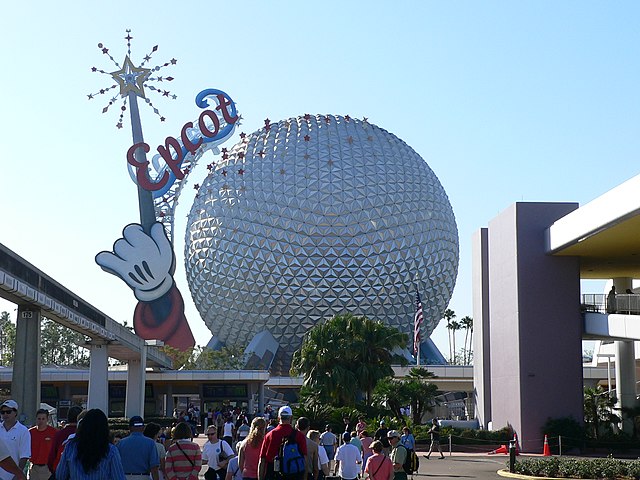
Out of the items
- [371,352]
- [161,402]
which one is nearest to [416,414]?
[371,352]

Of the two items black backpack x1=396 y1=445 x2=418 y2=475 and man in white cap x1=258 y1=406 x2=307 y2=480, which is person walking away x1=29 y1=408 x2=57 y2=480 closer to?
man in white cap x1=258 y1=406 x2=307 y2=480

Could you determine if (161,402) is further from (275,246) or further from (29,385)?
(29,385)

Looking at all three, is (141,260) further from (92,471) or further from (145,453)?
(92,471)

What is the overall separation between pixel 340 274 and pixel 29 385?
4483 centimetres

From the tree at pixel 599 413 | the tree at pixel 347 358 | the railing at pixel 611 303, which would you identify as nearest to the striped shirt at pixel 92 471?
the railing at pixel 611 303

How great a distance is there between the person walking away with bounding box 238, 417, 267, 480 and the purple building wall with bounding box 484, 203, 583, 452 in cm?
2536

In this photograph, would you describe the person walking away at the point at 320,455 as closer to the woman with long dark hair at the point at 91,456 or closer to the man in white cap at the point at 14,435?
the man in white cap at the point at 14,435

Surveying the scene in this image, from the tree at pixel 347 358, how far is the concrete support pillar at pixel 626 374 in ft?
32.4

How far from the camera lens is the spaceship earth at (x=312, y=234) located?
7150 cm

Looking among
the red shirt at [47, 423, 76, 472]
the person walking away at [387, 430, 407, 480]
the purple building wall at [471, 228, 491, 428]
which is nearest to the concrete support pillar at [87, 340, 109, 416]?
the purple building wall at [471, 228, 491, 428]

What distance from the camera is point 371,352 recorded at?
1848 inches

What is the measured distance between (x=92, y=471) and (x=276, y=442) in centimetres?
356

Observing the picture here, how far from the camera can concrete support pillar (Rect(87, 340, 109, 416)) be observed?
135ft

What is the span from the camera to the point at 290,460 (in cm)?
1196
